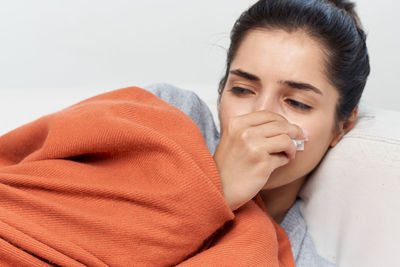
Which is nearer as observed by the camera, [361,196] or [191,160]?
[191,160]

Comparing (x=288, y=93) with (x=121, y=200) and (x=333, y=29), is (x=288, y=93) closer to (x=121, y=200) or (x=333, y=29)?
(x=333, y=29)

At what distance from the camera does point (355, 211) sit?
0.85 meters

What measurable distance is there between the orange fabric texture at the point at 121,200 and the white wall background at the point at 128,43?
0.59 meters

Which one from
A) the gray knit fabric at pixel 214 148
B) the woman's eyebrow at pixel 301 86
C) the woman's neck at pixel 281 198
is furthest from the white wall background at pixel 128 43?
the woman's eyebrow at pixel 301 86

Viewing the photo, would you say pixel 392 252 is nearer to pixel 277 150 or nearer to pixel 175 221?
pixel 277 150

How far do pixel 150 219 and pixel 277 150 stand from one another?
0.25 m

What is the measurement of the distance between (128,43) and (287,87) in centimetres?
81

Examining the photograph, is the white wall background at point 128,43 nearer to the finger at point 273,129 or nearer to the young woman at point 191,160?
the young woman at point 191,160

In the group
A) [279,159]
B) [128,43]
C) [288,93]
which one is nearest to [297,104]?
[288,93]

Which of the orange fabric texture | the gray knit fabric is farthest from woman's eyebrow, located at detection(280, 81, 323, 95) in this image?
the gray knit fabric

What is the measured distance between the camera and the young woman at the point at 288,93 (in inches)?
27.5

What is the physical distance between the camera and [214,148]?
1038 mm

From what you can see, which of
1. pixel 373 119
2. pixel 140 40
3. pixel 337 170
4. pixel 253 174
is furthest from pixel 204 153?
pixel 140 40

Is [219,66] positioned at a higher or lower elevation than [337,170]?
higher
